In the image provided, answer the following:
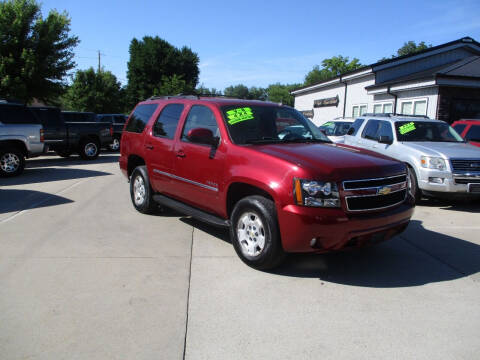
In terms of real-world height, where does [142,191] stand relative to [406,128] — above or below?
below

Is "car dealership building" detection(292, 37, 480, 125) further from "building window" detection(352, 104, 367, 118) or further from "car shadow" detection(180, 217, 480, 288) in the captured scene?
"car shadow" detection(180, 217, 480, 288)

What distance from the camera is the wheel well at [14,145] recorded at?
10591 millimetres

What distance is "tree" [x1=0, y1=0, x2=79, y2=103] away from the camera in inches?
746

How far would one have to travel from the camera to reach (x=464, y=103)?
1623cm

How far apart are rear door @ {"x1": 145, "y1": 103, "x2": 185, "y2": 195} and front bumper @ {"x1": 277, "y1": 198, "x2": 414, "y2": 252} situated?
2.36m

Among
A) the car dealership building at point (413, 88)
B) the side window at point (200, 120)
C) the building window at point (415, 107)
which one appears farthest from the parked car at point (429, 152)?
the building window at point (415, 107)

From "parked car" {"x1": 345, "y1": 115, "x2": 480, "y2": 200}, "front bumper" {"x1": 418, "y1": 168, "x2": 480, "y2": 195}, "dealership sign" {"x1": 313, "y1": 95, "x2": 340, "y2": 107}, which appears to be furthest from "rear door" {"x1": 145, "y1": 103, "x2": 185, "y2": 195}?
"dealership sign" {"x1": 313, "y1": 95, "x2": 340, "y2": 107}

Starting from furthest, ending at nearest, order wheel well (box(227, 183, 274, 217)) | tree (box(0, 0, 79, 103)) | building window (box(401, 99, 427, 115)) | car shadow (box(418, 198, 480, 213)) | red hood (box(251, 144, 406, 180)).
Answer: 1. tree (box(0, 0, 79, 103))
2. building window (box(401, 99, 427, 115))
3. car shadow (box(418, 198, 480, 213))
4. wheel well (box(227, 183, 274, 217))
5. red hood (box(251, 144, 406, 180))

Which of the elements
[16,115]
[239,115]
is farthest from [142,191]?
[16,115]

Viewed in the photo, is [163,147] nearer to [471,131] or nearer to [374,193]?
[374,193]

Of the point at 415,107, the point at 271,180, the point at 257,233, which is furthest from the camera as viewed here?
A: the point at 415,107

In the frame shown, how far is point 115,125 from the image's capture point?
20891 mm

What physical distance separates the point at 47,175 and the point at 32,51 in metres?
11.1

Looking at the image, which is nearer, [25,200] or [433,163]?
[433,163]
